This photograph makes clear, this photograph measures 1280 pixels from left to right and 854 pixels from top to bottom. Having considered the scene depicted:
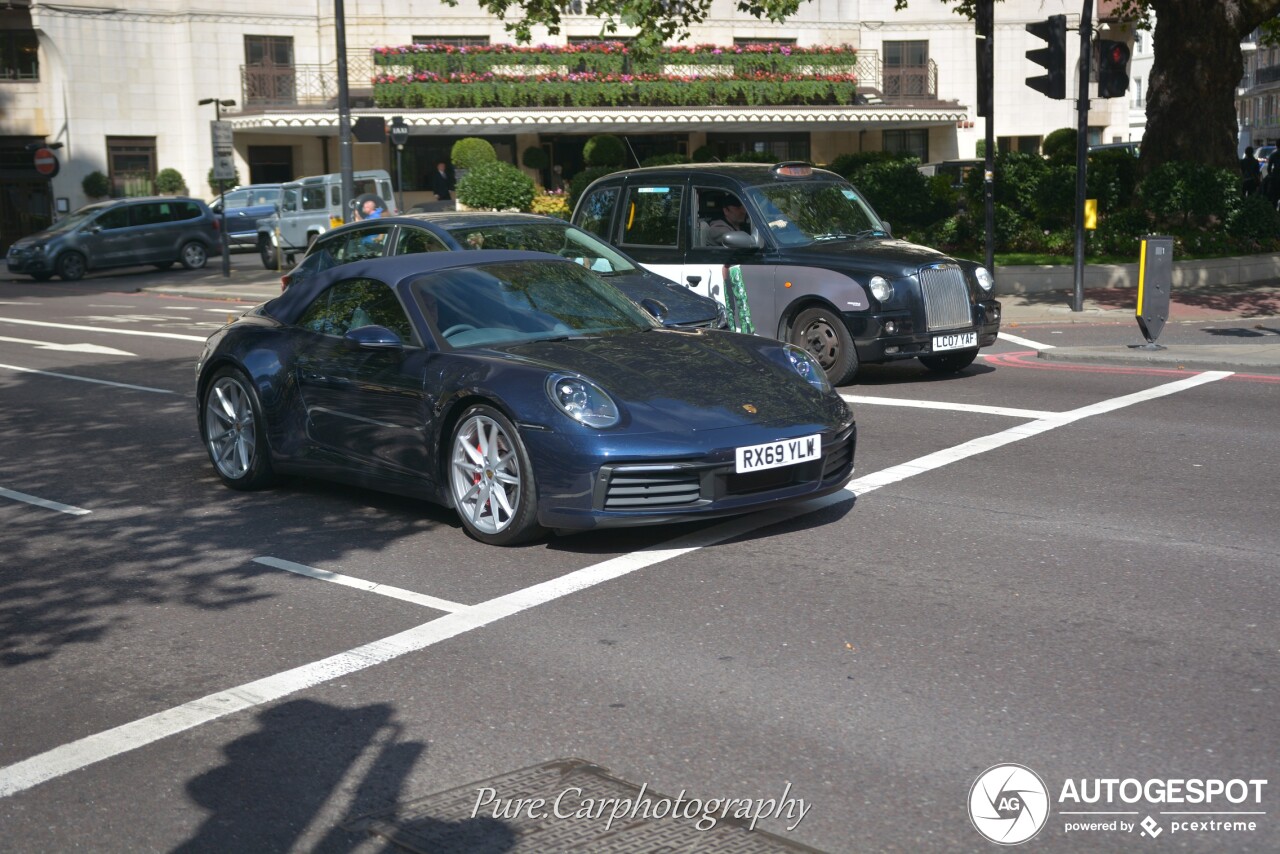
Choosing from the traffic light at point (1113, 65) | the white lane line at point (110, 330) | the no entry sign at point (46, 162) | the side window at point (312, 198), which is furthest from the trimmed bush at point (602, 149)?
the traffic light at point (1113, 65)

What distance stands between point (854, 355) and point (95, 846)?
9156 mm

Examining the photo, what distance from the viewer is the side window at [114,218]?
118 feet

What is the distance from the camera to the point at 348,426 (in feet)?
27.2

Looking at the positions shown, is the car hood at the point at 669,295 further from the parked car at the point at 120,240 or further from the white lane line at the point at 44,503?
the parked car at the point at 120,240

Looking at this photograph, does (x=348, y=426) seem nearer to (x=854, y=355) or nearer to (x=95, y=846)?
(x=95, y=846)

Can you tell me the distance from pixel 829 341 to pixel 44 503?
6523mm

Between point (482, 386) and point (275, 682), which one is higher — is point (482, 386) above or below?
above

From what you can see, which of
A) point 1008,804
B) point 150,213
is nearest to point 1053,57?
point 1008,804

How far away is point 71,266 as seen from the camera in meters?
35.7

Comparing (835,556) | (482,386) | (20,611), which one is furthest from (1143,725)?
(20,611)

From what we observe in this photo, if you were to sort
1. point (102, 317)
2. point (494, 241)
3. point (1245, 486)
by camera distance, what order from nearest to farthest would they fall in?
1. point (1245, 486)
2. point (494, 241)
3. point (102, 317)

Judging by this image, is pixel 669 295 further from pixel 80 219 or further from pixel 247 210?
pixel 247 210

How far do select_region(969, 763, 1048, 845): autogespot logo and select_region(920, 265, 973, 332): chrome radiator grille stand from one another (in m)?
8.46

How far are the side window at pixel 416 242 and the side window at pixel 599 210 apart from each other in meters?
2.88
